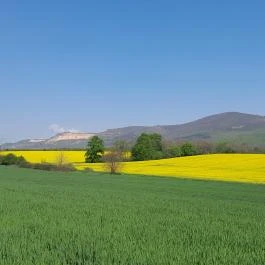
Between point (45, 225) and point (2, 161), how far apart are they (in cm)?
8378

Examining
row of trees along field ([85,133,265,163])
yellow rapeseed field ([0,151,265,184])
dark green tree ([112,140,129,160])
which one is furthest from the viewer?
row of trees along field ([85,133,265,163])

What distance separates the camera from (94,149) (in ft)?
331

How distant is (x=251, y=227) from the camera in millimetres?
15000

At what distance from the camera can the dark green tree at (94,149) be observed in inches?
3962

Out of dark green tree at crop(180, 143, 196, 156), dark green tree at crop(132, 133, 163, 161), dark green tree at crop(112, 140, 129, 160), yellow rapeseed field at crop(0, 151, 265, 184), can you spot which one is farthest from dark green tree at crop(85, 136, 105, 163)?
yellow rapeseed field at crop(0, 151, 265, 184)

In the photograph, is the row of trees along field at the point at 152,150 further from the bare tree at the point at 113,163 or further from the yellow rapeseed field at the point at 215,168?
the bare tree at the point at 113,163

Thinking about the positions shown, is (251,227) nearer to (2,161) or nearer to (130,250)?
(130,250)

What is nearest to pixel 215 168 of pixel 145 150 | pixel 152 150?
pixel 145 150

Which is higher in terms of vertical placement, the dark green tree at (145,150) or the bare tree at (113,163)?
the dark green tree at (145,150)

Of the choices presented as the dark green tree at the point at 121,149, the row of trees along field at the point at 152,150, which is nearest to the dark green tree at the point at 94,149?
the row of trees along field at the point at 152,150

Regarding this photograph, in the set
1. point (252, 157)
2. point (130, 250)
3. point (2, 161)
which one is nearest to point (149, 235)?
point (130, 250)

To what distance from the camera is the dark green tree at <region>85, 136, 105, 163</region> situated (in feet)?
330

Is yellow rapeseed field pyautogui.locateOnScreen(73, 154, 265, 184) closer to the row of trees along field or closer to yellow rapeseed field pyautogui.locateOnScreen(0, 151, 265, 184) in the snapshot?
yellow rapeseed field pyautogui.locateOnScreen(0, 151, 265, 184)

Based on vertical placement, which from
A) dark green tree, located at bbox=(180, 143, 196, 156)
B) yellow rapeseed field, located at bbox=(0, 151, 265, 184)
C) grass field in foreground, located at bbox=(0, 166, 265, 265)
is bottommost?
grass field in foreground, located at bbox=(0, 166, 265, 265)
